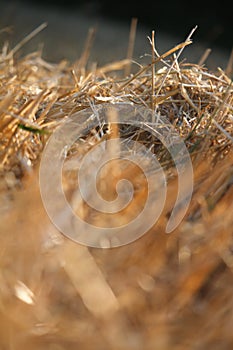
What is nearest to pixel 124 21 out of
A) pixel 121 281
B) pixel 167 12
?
pixel 167 12

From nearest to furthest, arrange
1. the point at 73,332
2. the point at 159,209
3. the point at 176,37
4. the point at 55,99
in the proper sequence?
the point at 73,332, the point at 159,209, the point at 55,99, the point at 176,37

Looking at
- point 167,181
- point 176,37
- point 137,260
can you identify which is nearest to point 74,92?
point 167,181

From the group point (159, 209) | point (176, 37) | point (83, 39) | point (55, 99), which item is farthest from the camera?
point (176, 37)

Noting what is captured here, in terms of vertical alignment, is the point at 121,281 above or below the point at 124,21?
below

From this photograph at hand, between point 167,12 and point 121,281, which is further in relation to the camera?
point 167,12

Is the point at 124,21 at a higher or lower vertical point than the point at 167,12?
lower

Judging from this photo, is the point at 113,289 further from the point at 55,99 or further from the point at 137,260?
the point at 55,99

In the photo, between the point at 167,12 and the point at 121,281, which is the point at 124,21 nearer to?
the point at 167,12

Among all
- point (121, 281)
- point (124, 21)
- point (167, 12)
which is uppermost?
point (167, 12)

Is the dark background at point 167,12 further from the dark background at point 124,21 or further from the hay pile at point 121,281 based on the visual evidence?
the hay pile at point 121,281
